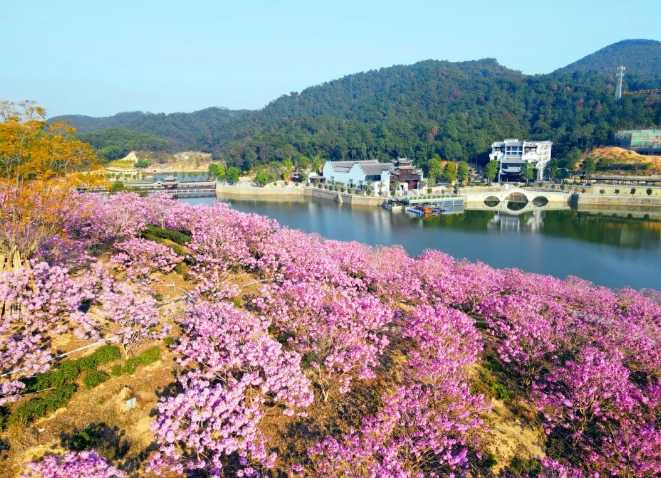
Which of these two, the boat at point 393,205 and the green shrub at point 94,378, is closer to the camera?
the green shrub at point 94,378

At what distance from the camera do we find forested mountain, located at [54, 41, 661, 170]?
265 feet

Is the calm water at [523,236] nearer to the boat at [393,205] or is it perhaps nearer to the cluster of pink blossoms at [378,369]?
the boat at [393,205]

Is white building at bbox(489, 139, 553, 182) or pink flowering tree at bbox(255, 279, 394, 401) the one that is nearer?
pink flowering tree at bbox(255, 279, 394, 401)

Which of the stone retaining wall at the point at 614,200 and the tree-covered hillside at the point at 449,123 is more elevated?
the tree-covered hillside at the point at 449,123

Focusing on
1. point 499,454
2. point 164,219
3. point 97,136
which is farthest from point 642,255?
point 97,136

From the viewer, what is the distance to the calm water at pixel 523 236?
2950 centimetres

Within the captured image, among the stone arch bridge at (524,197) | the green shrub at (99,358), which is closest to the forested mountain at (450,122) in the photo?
the stone arch bridge at (524,197)

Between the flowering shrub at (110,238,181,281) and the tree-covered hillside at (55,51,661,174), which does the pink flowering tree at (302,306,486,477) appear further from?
the tree-covered hillside at (55,51,661,174)

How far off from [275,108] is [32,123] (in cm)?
18041

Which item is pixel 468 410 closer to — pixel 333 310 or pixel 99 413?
pixel 333 310

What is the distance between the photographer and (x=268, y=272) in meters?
13.8

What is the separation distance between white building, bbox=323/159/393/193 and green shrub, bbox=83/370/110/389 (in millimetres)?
53178

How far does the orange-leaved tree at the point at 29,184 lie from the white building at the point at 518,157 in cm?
7027

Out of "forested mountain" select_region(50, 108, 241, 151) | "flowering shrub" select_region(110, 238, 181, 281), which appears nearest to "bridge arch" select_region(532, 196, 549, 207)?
"flowering shrub" select_region(110, 238, 181, 281)
